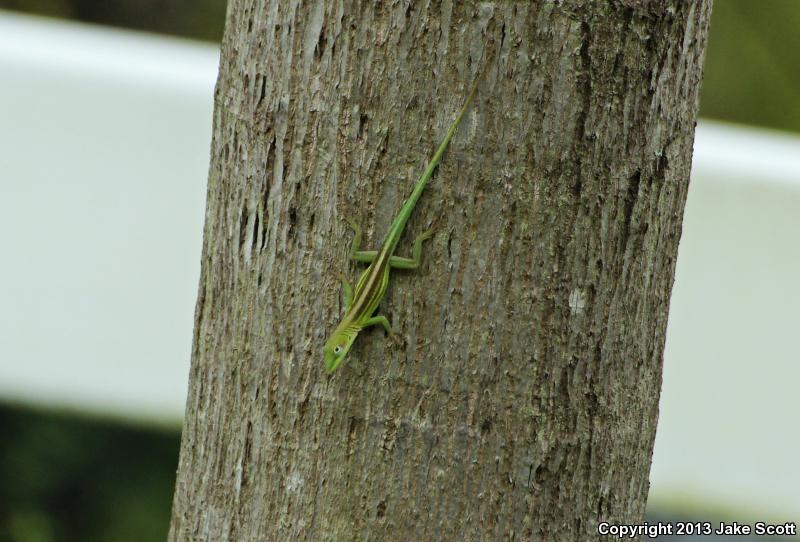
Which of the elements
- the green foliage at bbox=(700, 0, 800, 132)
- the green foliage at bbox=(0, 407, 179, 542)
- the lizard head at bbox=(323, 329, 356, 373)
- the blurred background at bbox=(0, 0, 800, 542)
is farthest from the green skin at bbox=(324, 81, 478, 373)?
the green foliage at bbox=(700, 0, 800, 132)

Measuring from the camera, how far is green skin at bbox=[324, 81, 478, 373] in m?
1.58

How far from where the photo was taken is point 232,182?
1763mm

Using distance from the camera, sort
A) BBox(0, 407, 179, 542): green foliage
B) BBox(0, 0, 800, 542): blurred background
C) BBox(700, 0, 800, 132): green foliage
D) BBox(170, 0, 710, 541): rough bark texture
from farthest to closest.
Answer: BBox(700, 0, 800, 132): green foliage
BBox(0, 407, 179, 542): green foliage
BBox(0, 0, 800, 542): blurred background
BBox(170, 0, 710, 541): rough bark texture

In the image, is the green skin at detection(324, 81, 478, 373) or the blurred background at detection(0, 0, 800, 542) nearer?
the green skin at detection(324, 81, 478, 373)

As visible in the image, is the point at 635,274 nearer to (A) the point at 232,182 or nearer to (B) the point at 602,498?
(B) the point at 602,498

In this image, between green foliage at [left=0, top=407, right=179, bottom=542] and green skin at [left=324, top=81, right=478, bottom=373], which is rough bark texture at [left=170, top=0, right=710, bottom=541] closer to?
green skin at [left=324, top=81, right=478, bottom=373]

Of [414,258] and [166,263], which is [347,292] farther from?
[166,263]

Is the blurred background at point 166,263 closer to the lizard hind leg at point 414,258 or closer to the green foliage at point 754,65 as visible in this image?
the green foliage at point 754,65

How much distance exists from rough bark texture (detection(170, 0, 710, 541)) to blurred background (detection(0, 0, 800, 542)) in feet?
10.2

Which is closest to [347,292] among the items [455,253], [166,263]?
[455,253]

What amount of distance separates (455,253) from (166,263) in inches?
137

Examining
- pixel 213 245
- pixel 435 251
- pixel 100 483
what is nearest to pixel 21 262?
pixel 100 483

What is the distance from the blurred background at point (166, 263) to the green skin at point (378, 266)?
10.7 ft

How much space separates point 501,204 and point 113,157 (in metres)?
3.64
